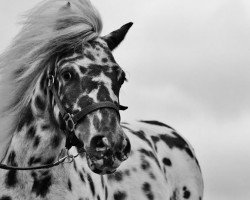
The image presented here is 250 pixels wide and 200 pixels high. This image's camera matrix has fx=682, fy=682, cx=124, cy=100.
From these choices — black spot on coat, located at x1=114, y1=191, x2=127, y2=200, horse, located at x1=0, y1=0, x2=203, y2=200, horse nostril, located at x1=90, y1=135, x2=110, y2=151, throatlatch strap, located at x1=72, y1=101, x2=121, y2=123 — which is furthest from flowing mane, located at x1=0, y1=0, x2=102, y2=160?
black spot on coat, located at x1=114, y1=191, x2=127, y2=200

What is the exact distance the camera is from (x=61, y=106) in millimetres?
5879

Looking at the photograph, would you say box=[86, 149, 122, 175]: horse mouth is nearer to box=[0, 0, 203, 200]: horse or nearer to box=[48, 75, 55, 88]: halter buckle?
box=[0, 0, 203, 200]: horse

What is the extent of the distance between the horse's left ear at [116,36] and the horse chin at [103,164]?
1.35 meters

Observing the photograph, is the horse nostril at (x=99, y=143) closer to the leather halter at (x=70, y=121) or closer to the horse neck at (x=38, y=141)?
the leather halter at (x=70, y=121)

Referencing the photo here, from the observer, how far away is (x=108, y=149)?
548 cm

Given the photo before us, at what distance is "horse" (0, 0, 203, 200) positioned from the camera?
5.67 meters

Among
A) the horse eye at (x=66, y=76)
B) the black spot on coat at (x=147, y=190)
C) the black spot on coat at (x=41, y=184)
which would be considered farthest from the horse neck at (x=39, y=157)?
the black spot on coat at (x=147, y=190)

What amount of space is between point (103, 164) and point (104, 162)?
23 millimetres

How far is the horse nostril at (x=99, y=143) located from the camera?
5480 millimetres

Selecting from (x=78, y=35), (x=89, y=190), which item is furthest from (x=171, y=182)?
(x=78, y=35)

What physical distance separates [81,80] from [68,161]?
2.47 ft

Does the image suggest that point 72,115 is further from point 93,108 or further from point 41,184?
point 41,184

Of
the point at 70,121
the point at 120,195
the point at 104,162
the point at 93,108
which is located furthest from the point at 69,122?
the point at 120,195

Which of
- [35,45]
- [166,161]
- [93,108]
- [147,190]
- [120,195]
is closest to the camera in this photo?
[93,108]
